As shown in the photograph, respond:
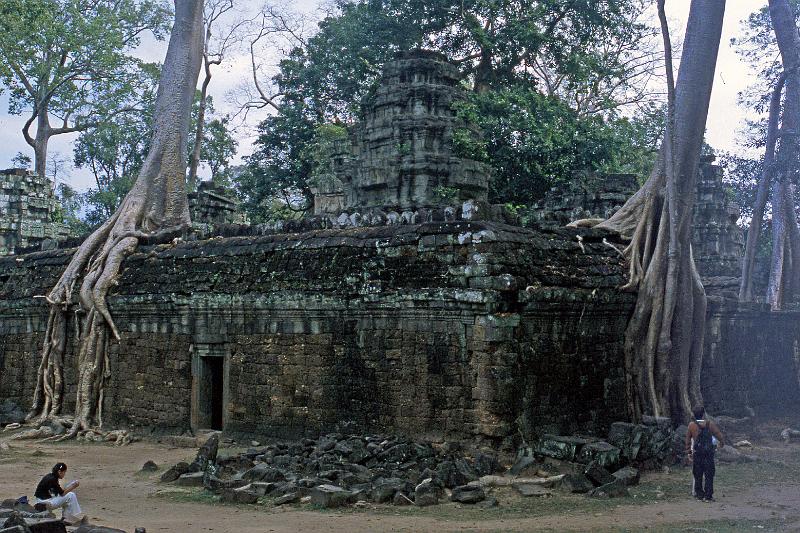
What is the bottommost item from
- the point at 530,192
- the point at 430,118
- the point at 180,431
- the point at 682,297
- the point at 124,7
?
the point at 180,431

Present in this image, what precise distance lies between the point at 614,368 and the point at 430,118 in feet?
31.1

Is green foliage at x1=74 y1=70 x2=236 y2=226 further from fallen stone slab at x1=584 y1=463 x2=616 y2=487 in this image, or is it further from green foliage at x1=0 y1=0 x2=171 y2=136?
fallen stone slab at x1=584 y1=463 x2=616 y2=487

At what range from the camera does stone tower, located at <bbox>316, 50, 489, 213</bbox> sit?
18828 mm

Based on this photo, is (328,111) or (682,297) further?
(328,111)

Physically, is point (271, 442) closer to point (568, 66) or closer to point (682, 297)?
point (682, 297)

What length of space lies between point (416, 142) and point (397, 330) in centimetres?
928

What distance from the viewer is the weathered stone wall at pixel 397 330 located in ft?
32.3

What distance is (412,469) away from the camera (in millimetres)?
9094

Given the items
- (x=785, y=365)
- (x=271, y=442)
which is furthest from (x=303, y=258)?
(x=785, y=365)

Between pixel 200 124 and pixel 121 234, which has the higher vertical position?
pixel 200 124

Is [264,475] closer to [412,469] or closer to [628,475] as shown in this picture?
[412,469]

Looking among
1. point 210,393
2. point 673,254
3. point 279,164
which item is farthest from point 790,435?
point 279,164

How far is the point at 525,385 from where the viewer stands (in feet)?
32.2

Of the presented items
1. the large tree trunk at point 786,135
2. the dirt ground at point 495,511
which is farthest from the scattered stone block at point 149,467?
the large tree trunk at point 786,135
